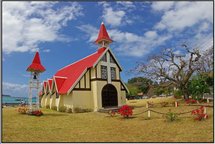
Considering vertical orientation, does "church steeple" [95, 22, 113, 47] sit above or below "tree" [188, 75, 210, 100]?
above

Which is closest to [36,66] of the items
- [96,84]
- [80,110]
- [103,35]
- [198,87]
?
[80,110]

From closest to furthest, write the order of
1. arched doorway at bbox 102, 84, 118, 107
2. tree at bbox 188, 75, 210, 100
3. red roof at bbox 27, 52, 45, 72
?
red roof at bbox 27, 52, 45, 72
arched doorway at bbox 102, 84, 118, 107
tree at bbox 188, 75, 210, 100

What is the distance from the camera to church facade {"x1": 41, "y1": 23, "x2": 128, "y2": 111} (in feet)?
80.7

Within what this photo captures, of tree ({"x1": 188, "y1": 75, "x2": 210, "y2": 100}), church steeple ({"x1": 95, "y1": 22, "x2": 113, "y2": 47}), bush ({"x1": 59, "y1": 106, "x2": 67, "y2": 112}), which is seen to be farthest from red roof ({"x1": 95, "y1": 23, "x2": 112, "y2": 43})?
tree ({"x1": 188, "y1": 75, "x2": 210, "y2": 100})

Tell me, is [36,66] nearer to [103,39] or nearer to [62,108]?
[62,108]

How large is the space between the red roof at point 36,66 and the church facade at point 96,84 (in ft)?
11.8

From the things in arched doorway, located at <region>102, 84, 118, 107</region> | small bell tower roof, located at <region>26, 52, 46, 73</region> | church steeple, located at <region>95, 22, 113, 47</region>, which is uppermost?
church steeple, located at <region>95, 22, 113, 47</region>

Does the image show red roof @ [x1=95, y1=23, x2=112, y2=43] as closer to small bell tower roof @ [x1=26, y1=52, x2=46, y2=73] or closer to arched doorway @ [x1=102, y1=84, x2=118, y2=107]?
arched doorway @ [x1=102, y1=84, x2=118, y2=107]

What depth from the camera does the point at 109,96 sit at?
26562 millimetres

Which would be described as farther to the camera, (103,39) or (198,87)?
(198,87)

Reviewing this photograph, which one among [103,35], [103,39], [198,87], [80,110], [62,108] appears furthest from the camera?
[198,87]

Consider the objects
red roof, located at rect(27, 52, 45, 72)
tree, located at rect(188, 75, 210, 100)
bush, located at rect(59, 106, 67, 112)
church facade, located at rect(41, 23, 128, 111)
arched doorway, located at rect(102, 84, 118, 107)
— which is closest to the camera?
red roof, located at rect(27, 52, 45, 72)

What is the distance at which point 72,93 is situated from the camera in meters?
24.2

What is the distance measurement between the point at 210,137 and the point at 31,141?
7.38m
